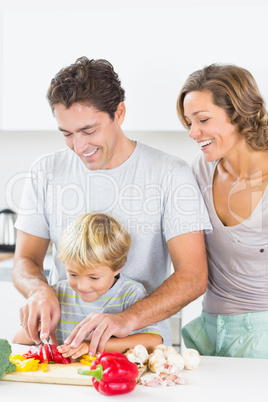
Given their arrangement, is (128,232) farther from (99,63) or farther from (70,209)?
(99,63)

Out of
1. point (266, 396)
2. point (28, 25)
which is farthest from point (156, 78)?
point (266, 396)

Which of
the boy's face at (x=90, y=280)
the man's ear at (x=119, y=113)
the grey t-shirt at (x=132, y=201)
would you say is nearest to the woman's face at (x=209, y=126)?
the grey t-shirt at (x=132, y=201)

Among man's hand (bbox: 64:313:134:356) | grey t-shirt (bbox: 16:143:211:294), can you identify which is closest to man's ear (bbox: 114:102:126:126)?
grey t-shirt (bbox: 16:143:211:294)

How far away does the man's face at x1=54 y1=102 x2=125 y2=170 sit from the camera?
1.62 metres

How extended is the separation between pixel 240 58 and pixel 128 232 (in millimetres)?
1441

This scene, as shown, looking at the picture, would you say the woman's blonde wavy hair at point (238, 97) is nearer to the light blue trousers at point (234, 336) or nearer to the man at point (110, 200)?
the man at point (110, 200)

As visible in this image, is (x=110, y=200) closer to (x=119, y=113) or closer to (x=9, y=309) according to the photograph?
(x=119, y=113)

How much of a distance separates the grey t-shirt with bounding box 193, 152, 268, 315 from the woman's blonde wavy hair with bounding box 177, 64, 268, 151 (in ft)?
0.65

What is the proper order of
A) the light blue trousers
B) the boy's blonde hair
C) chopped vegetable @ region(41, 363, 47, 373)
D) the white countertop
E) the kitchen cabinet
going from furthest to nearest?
the kitchen cabinet → the light blue trousers → the boy's blonde hair → chopped vegetable @ region(41, 363, 47, 373) → the white countertop

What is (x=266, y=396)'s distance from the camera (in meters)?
1.23

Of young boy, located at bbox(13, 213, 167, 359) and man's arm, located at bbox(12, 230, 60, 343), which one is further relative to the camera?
young boy, located at bbox(13, 213, 167, 359)

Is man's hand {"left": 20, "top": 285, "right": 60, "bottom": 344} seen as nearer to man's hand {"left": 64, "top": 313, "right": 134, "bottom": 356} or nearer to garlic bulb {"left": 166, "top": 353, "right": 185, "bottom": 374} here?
man's hand {"left": 64, "top": 313, "right": 134, "bottom": 356}

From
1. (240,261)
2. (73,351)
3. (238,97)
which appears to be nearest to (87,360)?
(73,351)

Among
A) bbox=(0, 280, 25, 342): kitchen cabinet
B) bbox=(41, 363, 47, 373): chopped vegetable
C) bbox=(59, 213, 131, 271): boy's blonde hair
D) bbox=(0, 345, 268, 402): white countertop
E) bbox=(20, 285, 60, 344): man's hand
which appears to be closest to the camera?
bbox=(0, 345, 268, 402): white countertop
